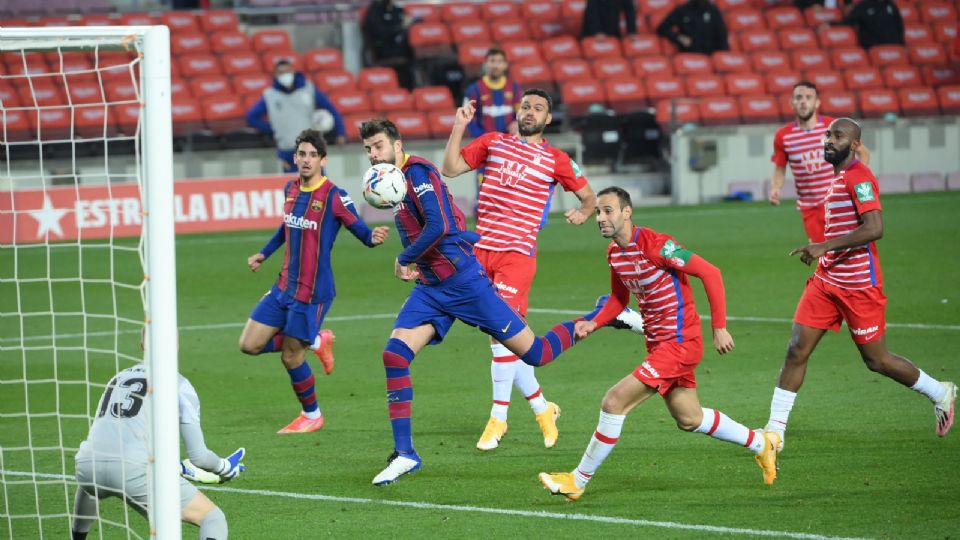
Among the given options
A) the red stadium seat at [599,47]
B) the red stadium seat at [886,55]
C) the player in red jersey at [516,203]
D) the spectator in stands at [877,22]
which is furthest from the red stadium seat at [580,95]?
the player in red jersey at [516,203]

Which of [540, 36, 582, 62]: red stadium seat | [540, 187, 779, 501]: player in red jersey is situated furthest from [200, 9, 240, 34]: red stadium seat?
[540, 187, 779, 501]: player in red jersey

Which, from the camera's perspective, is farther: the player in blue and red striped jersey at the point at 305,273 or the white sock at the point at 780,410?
the player in blue and red striped jersey at the point at 305,273

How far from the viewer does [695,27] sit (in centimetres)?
2723

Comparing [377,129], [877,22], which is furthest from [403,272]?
[877,22]

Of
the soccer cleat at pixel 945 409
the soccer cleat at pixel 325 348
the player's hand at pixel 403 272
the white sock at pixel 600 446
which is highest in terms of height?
the player's hand at pixel 403 272

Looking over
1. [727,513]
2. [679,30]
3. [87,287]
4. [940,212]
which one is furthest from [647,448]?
[679,30]

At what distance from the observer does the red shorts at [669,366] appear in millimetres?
7441

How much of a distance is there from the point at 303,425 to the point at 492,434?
137 cm

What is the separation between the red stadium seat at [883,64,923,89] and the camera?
27.8 metres

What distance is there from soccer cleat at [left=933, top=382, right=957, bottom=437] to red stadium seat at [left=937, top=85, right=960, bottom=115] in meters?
19.7

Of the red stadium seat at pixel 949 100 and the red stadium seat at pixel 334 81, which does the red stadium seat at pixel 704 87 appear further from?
the red stadium seat at pixel 334 81

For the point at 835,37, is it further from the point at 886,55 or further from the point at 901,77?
the point at 901,77

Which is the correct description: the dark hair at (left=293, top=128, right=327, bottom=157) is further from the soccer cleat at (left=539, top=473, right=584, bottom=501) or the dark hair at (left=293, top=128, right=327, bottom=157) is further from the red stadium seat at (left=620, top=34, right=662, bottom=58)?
the red stadium seat at (left=620, top=34, right=662, bottom=58)

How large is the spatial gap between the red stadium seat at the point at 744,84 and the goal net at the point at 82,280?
35.5 feet
